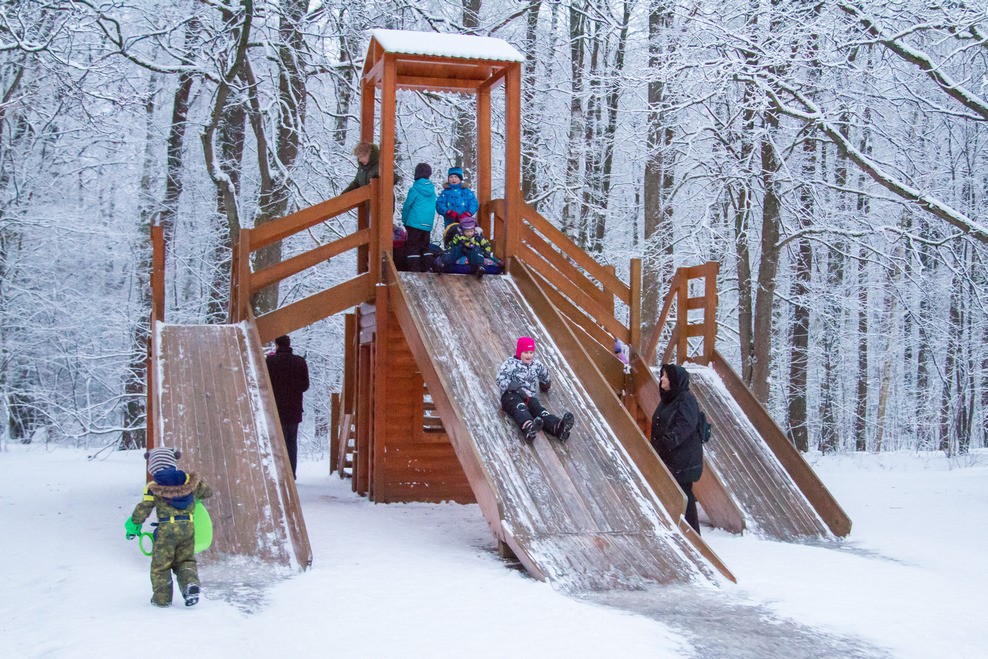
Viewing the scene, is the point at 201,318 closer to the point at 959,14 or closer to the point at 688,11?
the point at 688,11

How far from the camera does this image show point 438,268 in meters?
10.6

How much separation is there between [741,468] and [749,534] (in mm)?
989

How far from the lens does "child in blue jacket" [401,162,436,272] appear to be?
433 inches

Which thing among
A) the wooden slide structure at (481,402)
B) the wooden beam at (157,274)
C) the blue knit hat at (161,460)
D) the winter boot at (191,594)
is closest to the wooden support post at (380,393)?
the wooden slide structure at (481,402)

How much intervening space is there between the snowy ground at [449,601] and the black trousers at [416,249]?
2.60 meters

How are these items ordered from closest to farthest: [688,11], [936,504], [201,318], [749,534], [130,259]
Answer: [749,534], [936,504], [688,11], [201,318], [130,259]

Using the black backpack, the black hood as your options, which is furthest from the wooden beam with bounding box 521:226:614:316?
the black backpack

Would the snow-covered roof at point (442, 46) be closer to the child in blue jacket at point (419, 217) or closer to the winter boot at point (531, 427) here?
the child in blue jacket at point (419, 217)

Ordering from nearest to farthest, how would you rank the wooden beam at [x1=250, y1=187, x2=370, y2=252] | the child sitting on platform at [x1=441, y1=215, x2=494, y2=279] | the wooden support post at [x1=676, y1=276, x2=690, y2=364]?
the wooden beam at [x1=250, y1=187, x2=370, y2=252] → the child sitting on platform at [x1=441, y1=215, x2=494, y2=279] → the wooden support post at [x1=676, y1=276, x2=690, y2=364]

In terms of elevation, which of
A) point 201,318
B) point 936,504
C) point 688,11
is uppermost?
point 688,11

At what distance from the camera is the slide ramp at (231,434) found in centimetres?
747

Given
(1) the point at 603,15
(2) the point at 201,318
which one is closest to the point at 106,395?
(2) the point at 201,318

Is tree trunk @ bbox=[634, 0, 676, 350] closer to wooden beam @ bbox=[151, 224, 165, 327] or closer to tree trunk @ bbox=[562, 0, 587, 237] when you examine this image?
tree trunk @ bbox=[562, 0, 587, 237]

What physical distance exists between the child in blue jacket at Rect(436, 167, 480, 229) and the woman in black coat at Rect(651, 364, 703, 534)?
3.26m
